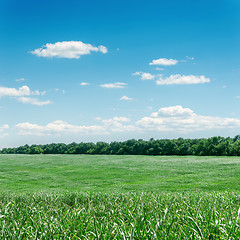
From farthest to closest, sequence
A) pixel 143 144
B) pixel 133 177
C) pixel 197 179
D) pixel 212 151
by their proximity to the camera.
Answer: pixel 143 144, pixel 212 151, pixel 133 177, pixel 197 179

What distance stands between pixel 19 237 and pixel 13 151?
90086 mm

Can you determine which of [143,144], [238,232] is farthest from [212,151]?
[238,232]

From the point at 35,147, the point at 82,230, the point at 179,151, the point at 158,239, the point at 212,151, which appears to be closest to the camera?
the point at 158,239

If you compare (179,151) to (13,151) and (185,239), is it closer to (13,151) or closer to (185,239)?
(185,239)

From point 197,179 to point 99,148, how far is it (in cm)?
4729

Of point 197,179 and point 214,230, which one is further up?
point 214,230

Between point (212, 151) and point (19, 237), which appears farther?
point (212, 151)

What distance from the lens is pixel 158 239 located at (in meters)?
2.32

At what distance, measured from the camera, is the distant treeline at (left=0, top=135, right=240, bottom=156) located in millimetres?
43000

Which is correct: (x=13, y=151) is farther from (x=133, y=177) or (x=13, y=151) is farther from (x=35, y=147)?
(x=133, y=177)

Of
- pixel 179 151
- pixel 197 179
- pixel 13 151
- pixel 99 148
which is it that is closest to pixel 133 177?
pixel 197 179

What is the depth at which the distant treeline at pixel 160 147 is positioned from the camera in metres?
43.0

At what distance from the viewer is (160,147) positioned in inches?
2037

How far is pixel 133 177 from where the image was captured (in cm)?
1995
